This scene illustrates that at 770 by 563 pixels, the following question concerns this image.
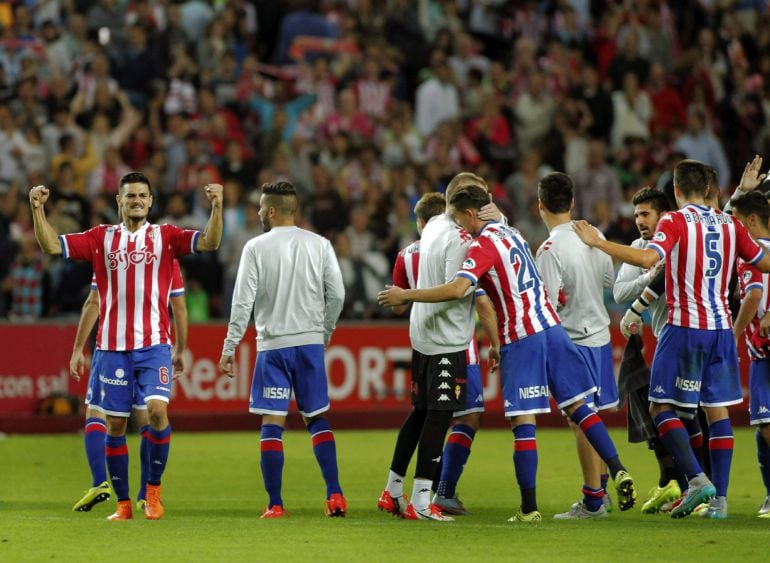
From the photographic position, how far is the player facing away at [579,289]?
10.2 metres

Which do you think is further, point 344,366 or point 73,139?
point 73,139

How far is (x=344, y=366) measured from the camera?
17.4 metres

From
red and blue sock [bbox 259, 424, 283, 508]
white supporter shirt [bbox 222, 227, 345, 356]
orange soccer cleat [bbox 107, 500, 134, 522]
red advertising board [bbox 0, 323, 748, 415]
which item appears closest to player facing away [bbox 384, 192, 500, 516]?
white supporter shirt [bbox 222, 227, 345, 356]

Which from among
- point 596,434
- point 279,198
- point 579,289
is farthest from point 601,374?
point 279,198

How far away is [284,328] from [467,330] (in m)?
1.28

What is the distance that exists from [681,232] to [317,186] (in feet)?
33.8

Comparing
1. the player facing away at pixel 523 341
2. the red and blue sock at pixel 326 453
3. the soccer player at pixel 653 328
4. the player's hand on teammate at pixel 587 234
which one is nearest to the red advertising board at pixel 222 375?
the soccer player at pixel 653 328

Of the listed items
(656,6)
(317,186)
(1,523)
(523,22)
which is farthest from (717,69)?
(1,523)

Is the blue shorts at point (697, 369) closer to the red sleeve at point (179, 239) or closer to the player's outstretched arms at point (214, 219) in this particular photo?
the player's outstretched arms at point (214, 219)

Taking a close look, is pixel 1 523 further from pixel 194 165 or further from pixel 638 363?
pixel 194 165

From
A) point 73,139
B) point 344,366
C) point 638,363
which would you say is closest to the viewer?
point 638,363

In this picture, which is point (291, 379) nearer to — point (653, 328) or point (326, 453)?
point (326, 453)

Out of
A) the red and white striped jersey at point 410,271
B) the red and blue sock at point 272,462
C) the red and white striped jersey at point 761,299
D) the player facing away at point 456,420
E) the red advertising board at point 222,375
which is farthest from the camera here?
the red advertising board at point 222,375

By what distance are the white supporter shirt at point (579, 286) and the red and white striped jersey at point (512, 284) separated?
1.85 ft
